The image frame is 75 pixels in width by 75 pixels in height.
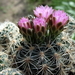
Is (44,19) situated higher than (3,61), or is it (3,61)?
(44,19)

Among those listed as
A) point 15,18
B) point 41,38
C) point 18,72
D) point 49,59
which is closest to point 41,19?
point 41,38

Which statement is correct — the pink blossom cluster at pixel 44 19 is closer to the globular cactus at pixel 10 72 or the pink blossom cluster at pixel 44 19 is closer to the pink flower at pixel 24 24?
the pink flower at pixel 24 24

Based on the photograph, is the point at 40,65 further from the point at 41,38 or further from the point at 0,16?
the point at 0,16

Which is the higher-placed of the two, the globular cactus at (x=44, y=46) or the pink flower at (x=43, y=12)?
the pink flower at (x=43, y=12)

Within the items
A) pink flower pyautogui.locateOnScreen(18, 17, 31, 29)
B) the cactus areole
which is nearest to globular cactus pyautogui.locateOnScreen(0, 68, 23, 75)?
the cactus areole

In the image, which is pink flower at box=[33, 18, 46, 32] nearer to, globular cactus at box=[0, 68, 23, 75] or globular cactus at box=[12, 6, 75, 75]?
globular cactus at box=[12, 6, 75, 75]

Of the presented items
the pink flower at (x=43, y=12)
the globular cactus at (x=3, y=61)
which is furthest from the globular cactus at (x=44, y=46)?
the globular cactus at (x=3, y=61)

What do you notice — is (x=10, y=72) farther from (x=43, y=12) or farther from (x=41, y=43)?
(x=43, y=12)

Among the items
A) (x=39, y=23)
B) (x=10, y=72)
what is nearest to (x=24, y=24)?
(x=39, y=23)
